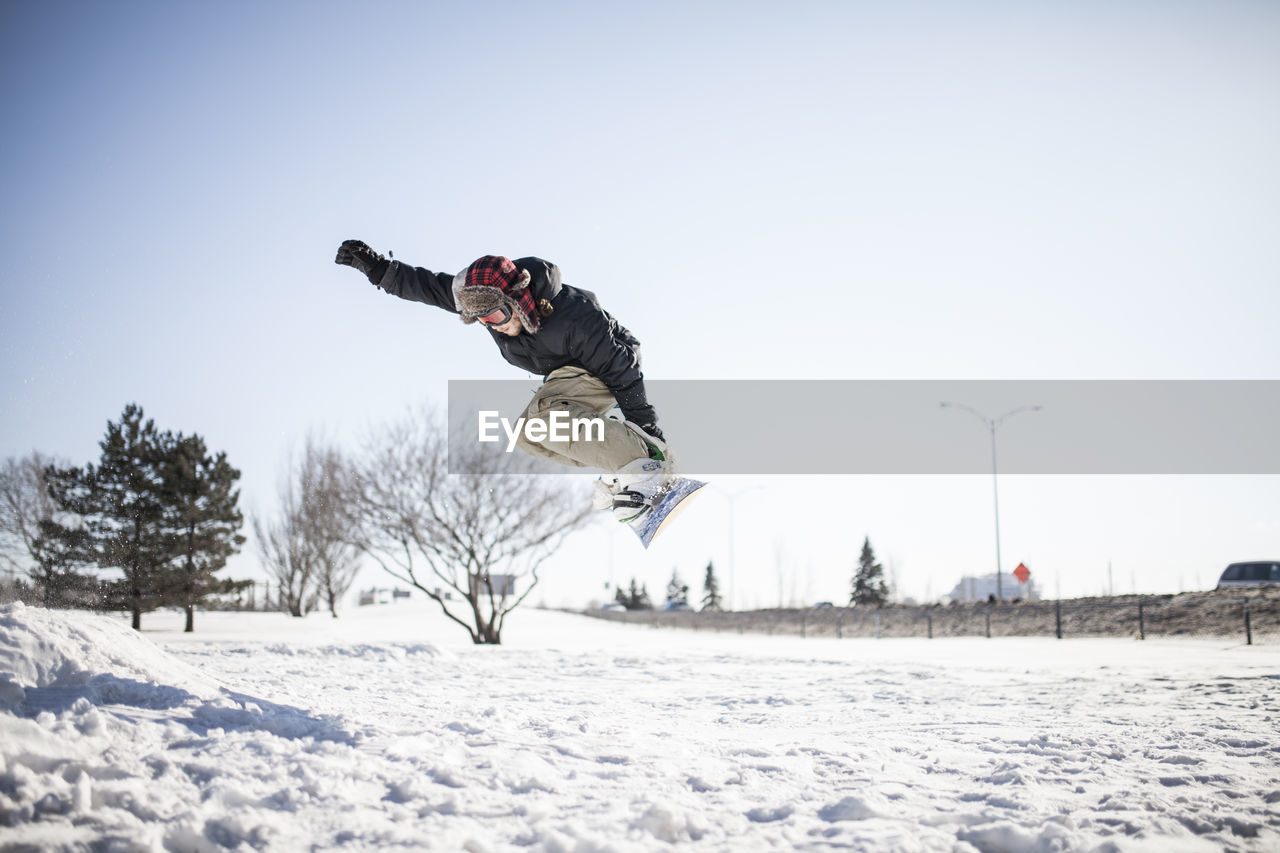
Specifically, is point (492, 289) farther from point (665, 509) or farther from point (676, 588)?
point (676, 588)

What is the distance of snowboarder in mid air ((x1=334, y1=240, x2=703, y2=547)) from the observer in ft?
13.9

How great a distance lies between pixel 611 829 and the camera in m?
2.54

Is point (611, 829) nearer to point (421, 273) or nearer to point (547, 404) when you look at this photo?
point (547, 404)

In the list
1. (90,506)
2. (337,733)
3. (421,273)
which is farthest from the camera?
(90,506)

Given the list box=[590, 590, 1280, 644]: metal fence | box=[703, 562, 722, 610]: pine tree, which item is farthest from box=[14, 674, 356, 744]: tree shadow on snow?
box=[703, 562, 722, 610]: pine tree

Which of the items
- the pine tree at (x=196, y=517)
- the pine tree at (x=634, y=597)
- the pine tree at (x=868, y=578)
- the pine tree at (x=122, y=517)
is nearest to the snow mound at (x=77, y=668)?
the pine tree at (x=122, y=517)

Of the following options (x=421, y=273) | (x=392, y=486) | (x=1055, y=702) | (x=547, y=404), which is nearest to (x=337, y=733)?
(x=547, y=404)

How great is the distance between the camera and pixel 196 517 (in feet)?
66.8

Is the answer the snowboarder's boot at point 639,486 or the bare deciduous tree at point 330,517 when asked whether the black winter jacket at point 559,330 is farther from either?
the bare deciduous tree at point 330,517

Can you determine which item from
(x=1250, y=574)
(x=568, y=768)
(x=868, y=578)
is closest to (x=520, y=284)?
(x=568, y=768)

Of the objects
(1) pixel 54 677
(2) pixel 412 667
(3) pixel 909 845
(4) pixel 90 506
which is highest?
(4) pixel 90 506

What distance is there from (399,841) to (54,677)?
2352mm

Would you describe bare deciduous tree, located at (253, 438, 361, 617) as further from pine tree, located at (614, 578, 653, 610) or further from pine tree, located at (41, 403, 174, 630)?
pine tree, located at (614, 578, 653, 610)

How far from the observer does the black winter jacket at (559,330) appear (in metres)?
4.39
